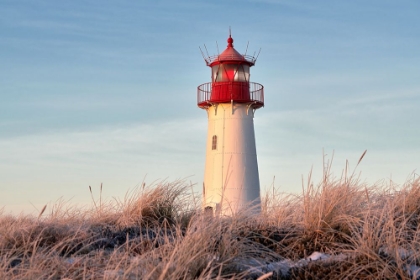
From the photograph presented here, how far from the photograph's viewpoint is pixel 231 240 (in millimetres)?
6133

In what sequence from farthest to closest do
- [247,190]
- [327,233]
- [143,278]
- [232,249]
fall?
[247,190] → [327,233] → [232,249] → [143,278]

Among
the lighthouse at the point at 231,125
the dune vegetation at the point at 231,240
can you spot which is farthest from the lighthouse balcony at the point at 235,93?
the dune vegetation at the point at 231,240

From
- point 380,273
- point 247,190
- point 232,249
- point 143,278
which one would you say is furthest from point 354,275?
point 247,190

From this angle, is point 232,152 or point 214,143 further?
point 214,143

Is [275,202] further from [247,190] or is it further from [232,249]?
[247,190]

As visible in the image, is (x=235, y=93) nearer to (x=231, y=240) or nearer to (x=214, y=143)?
(x=214, y=143)

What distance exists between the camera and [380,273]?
5129 mm

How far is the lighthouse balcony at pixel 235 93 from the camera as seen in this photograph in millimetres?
20250

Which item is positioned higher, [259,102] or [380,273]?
[259,102]

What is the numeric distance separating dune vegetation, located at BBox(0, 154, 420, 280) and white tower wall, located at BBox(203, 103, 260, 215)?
1088 centimetres

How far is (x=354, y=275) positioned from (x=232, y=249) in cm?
115

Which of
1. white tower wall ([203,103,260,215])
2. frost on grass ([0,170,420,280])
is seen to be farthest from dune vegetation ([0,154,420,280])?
white tower wall ([203,103,260,215])

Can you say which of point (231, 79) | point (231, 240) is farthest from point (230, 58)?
point (231, 240)

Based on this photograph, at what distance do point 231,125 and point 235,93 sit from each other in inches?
45.0
